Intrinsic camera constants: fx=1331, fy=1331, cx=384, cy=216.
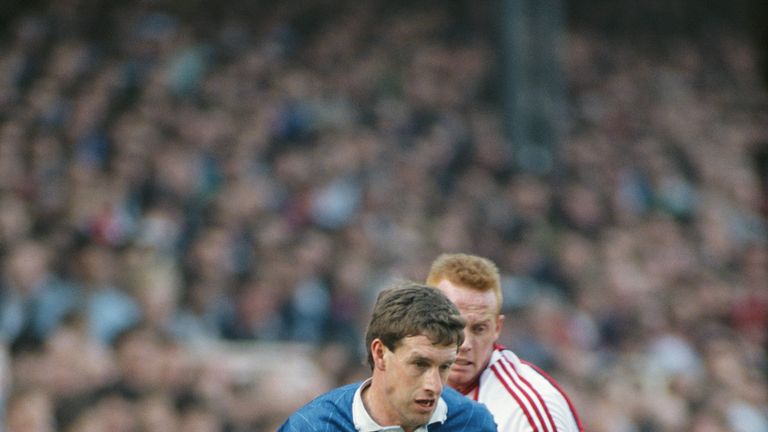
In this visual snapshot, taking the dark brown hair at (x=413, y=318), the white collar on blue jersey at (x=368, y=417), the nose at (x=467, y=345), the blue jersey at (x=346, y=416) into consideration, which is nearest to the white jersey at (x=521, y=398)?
the nose at (x=467, y=345)

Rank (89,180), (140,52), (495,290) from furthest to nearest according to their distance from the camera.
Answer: (140,52), (89,180), (495,290)

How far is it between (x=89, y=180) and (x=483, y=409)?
6513mm

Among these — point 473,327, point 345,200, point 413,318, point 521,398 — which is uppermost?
point 345,200

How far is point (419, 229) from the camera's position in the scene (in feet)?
38.6

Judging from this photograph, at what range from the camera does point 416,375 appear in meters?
3.35

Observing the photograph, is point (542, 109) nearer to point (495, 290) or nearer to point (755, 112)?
point (755, 112)

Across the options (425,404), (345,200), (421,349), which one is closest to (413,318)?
(421,349)

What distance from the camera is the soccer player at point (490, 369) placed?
13.1ft

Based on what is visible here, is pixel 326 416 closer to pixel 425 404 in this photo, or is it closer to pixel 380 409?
pixel 380 409

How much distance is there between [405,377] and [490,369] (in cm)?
87

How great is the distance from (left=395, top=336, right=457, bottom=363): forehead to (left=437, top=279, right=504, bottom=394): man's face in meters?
0.71

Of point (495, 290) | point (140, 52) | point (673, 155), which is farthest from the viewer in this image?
point (673, 155)

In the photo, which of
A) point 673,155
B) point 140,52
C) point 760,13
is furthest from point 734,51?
point 140,52

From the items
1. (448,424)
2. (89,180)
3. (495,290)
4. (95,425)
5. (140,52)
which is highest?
(140,52)
